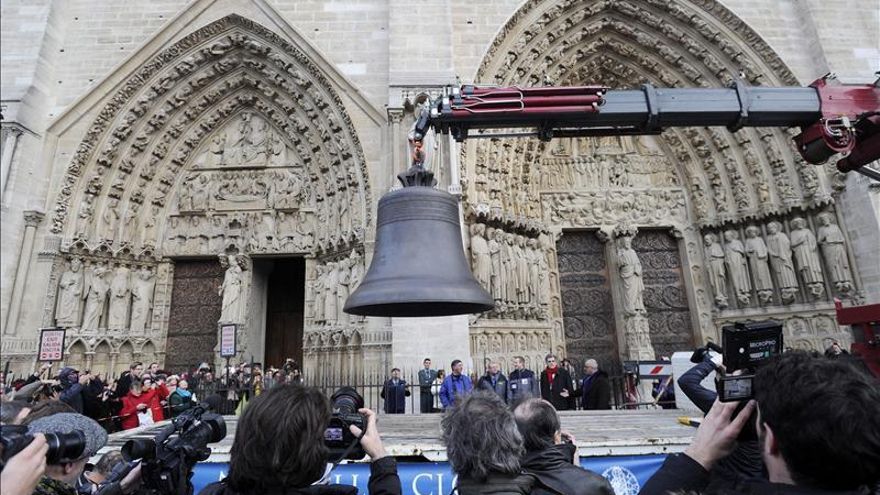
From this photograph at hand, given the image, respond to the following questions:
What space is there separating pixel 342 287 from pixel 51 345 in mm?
4232

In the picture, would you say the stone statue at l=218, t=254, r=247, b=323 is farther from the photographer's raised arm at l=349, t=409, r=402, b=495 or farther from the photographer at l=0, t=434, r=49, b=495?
the photographer at l=0, t=434, r=49, b=495

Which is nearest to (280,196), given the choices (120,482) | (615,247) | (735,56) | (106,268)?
(106,268)

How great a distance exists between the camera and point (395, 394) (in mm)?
6785

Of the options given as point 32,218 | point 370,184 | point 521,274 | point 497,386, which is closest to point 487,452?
point 497,386

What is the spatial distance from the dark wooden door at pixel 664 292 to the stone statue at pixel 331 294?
21.0ft

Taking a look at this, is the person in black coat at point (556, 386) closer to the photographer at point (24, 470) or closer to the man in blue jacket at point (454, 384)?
the man in blue jacket at point (454, 384)

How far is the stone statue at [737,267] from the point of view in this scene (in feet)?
31.2

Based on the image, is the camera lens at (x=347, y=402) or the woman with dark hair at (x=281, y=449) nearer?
the woman with dark hair at (x=281, y=449)

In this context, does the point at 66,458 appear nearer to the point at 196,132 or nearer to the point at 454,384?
the point at 454,384

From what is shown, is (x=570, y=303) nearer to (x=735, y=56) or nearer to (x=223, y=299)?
(x=735, y=56)

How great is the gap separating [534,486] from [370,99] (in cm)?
823

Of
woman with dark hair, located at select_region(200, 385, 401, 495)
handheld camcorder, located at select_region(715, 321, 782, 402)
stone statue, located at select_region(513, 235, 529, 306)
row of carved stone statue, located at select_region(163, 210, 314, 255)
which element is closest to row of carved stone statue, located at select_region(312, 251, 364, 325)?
row of carved stone statue, located at select_region(163, 210, 314, 255)

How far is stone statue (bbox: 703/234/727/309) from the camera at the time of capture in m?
9.82

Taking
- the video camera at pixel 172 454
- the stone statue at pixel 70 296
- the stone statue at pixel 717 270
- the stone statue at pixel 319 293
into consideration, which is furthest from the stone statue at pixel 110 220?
the stone statue at pixel 717 270
